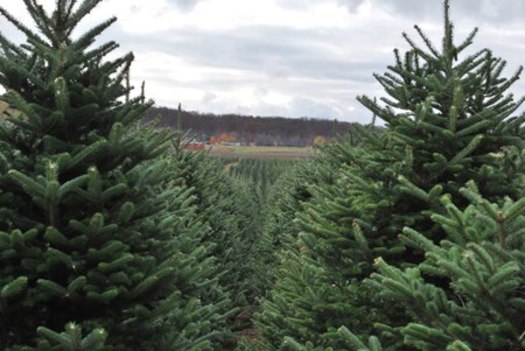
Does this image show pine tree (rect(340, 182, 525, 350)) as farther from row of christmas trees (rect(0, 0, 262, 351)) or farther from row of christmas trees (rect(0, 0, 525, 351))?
row of christmas trees (rect(0, 0, 262, 351))

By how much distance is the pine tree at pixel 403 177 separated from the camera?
15.6ft

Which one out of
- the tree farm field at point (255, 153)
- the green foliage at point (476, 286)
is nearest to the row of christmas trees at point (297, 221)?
A: the green foliage at point (476, 286)

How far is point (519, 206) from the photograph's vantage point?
300 centimetres

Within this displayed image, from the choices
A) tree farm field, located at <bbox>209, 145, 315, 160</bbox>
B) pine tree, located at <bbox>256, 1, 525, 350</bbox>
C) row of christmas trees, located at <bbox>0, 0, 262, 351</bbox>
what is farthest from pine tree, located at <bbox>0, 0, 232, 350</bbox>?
tree farm field, located at <bbox>209, 145, 315, 160</bbox>

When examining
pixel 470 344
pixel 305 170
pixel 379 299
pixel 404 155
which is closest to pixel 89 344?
pixel 470 344

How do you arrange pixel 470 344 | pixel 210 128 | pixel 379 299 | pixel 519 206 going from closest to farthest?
pixel 519 206 < pixel 470 344 < pixel 379 299 < pixel 210 128

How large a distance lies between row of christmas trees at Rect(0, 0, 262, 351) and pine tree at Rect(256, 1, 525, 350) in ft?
4.11

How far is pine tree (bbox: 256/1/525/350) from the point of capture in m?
4.76

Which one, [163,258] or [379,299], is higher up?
[163,258]

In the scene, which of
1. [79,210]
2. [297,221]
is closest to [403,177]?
[297,221]

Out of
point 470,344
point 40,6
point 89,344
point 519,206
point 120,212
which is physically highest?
point 40,6

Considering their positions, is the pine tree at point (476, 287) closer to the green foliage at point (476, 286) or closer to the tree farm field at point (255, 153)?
the green foliage at point (476, 286)

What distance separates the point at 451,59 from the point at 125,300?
3.54 metres

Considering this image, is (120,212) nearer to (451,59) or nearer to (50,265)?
(50,265)
